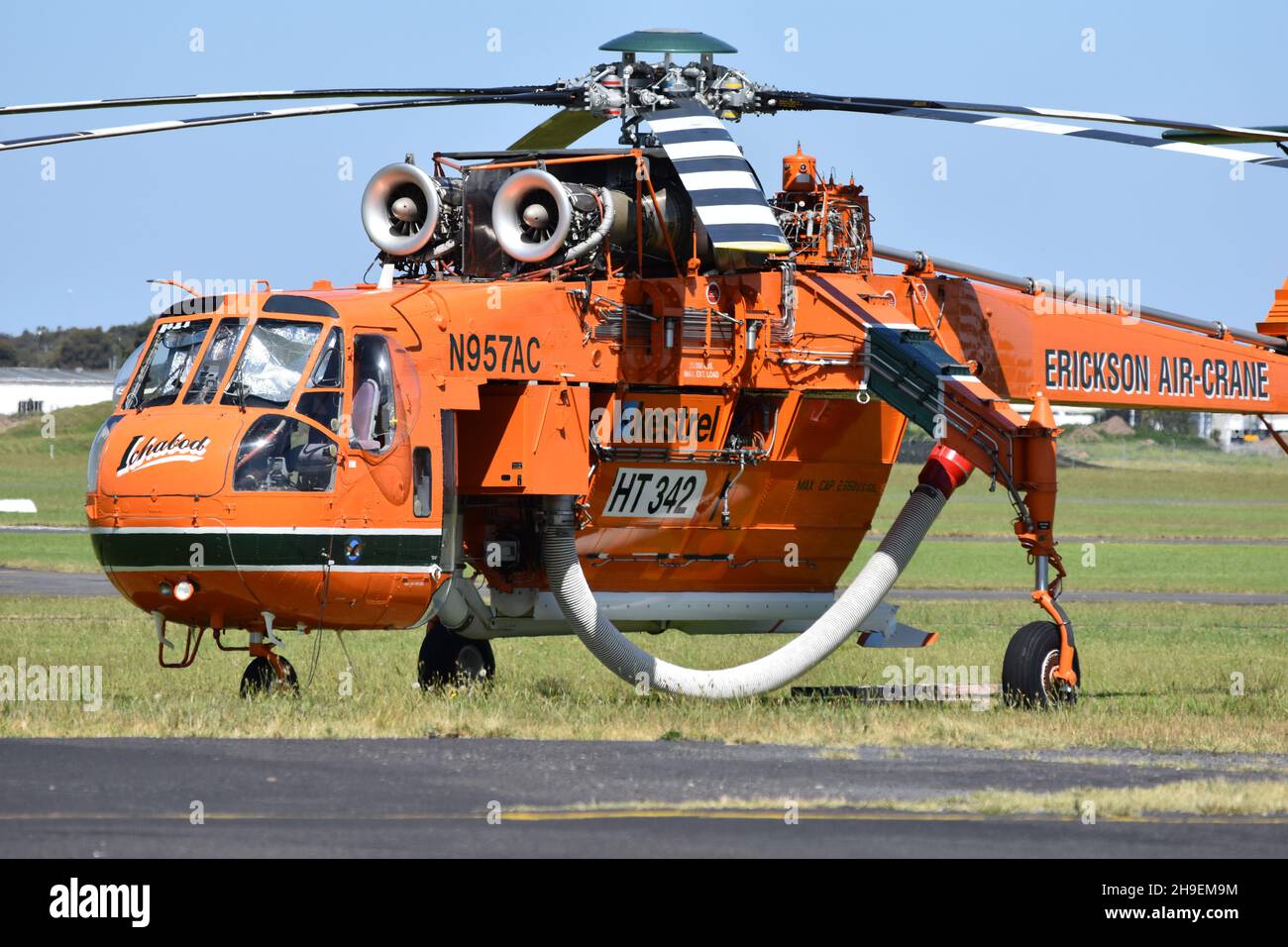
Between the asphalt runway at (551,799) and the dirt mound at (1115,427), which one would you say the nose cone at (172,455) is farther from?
the dirt mound at (1115,427)

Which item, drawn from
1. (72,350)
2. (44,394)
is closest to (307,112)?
(44,394)

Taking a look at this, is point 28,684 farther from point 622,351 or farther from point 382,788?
point 382,788

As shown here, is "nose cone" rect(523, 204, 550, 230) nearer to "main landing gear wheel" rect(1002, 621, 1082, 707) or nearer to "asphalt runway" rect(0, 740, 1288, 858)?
"asphalt runway" rect(0, 740, 1288, 858)

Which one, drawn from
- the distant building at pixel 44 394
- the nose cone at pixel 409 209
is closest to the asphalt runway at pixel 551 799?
the nose cone at pixel 409 209

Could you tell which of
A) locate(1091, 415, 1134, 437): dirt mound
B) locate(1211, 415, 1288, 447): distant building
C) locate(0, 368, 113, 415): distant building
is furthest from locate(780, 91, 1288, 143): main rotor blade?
locate(1091, 415, 1134, 437): dirt mound

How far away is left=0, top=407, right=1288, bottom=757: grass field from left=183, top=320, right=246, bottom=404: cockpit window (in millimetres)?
2360

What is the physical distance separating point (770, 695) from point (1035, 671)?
3.20m

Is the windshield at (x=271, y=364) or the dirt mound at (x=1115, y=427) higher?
the windshield at (x=271, y=364)

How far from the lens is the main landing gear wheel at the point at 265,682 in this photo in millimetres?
17016

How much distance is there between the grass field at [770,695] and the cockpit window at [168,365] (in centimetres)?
238

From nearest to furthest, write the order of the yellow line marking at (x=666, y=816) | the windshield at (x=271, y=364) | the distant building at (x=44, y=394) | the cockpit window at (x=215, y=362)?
the yellow line marking at (x=666, y=816)
the windshield at (x=271, y=364)
the cockpit window at (x=215, y=362)
the distant building at (x=44, y=394)

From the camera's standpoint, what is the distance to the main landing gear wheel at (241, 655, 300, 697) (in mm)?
17016

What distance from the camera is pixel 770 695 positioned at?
20234 millimetres
